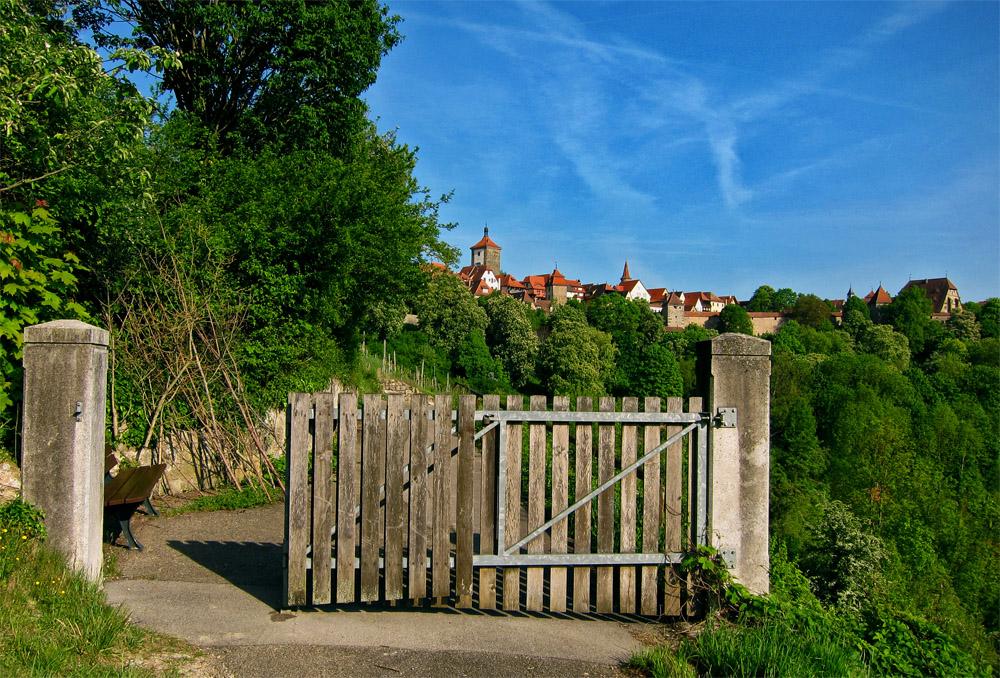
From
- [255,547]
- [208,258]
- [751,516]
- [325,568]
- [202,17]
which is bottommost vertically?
[255,547]

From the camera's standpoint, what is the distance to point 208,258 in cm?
959

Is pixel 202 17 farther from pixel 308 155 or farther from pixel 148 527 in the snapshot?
pixel 148 527

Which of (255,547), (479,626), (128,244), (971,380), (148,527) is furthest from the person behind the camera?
(971,380)

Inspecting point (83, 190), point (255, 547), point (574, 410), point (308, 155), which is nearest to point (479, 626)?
point (574, 410)

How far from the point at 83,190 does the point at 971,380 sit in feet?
212

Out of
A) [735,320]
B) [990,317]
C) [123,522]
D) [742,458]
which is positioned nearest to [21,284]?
[123,522]

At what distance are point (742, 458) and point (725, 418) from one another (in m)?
0.32

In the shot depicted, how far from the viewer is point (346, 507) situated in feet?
15.2

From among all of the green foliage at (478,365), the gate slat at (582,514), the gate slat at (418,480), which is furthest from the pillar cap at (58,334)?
the green foliage at (478,365)

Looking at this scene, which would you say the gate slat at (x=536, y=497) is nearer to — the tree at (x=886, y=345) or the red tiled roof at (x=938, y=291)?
the tree at (x=886, y=345)

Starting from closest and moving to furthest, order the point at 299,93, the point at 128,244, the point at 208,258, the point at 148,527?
the point at 148,527, the point at 128,244, the point at 208,258, the point at 299,93

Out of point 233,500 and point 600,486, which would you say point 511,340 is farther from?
point 600,486

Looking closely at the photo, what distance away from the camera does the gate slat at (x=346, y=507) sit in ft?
15.1

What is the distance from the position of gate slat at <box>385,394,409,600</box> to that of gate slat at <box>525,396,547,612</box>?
905mm
